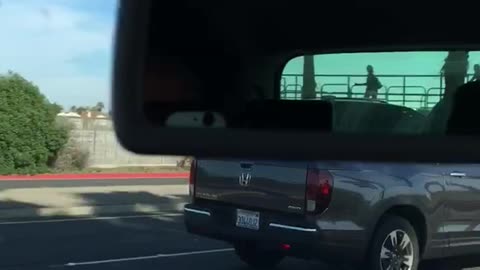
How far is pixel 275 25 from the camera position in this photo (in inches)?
69.4

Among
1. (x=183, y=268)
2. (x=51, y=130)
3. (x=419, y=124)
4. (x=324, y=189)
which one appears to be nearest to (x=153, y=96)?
(x=419, y=124)

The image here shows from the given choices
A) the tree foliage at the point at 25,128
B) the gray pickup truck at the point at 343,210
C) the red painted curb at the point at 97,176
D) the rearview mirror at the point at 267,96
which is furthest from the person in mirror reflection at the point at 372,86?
the tree foliage at the point at 25,128

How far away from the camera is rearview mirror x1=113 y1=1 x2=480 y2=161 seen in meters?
1.48

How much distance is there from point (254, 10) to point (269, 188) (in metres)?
6.31

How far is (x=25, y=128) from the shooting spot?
29.2 metres

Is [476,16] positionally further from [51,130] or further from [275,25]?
[51,130]

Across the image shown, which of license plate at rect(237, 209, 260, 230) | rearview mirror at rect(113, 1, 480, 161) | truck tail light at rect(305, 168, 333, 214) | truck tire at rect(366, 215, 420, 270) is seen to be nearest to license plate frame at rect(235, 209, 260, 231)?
license plate at rect(237, 209, 260, 230)

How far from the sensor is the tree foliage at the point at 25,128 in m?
28.8

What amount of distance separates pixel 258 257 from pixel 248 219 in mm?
1171

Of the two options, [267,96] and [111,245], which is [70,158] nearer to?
[111,245]

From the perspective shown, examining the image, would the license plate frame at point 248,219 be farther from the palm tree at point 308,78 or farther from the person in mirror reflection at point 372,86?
the person in mirror reflection at point 372,86

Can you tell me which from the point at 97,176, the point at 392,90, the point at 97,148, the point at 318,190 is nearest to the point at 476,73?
the point at 392,90

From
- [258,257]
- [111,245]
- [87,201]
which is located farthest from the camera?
[87,201]

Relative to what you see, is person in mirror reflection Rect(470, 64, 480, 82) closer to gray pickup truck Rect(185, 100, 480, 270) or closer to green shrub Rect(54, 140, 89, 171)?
gray pickup truck Rect(185, 100, 480, 270)
